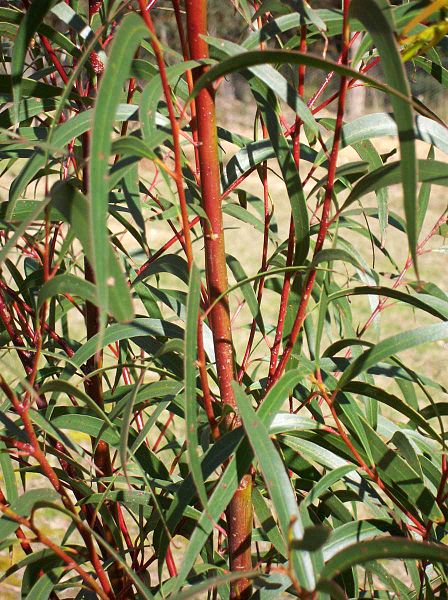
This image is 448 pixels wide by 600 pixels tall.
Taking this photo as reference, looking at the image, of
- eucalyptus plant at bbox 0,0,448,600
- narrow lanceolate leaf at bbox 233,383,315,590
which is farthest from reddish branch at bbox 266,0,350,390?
narrow lanceolate leaf at bbox 233,383,315,590

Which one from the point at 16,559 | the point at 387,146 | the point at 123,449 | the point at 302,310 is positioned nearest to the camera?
the point at 123,449

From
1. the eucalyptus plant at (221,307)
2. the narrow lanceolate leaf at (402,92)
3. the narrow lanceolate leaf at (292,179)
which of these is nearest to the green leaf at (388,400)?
the eucalyptus plant at (221,307)

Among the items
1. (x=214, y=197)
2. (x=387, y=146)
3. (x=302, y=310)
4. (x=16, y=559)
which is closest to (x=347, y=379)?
(x=302, y=310)

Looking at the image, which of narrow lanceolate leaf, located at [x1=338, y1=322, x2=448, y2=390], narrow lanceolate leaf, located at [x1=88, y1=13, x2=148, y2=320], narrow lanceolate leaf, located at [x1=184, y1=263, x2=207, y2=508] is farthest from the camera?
narrow lanceolate leaf, located at [x1=338, y1=322, x2=448, y2=390]

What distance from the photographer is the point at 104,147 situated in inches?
13.8

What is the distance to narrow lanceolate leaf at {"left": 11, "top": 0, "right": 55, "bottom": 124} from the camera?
0.48 meters

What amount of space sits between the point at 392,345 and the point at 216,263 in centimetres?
14

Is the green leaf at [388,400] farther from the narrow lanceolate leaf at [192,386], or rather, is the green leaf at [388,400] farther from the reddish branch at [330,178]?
the narrow lanceolate leaf at [192,386]

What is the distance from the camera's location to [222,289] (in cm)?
56

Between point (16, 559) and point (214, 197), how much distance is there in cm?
97

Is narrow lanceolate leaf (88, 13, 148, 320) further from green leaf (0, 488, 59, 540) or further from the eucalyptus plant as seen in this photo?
green leaf (0, 488, 59, 540)

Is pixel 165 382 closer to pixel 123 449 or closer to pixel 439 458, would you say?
pixel 123 449

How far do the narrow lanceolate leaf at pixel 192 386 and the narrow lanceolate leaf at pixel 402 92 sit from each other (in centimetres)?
16

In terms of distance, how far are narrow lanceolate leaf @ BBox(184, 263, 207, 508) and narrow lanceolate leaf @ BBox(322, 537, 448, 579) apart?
9 cm
